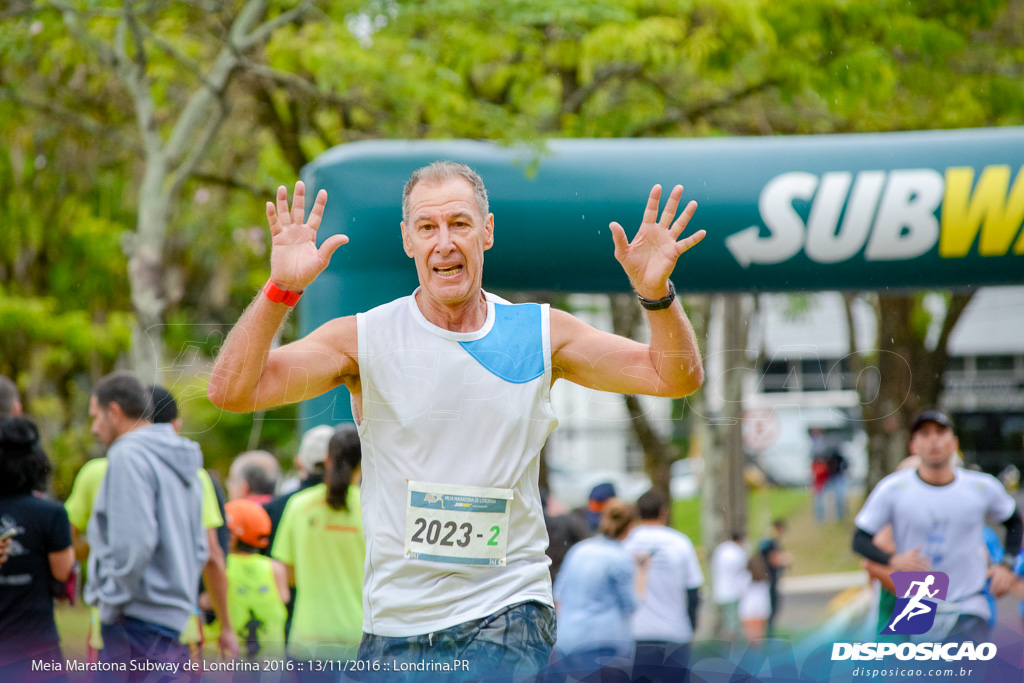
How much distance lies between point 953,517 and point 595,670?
2.06m

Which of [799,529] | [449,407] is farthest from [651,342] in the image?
[799,529]

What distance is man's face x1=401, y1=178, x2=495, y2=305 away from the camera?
7.57ft

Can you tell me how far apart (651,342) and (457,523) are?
0.56 meters

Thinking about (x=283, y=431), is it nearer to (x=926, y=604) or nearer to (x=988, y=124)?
(x=988, y=124)

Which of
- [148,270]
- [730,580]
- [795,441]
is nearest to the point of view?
[148,270]

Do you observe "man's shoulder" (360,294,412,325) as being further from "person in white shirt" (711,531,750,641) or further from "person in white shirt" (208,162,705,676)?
"person in white shirt" (711,531,750,641)

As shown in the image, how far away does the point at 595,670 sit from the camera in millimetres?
3182

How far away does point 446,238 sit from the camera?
229cm

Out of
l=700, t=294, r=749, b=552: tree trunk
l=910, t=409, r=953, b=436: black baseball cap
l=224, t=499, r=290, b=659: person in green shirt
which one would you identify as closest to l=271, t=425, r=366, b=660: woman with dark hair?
l=224, t=499, r=290, b=659: person in green shirt

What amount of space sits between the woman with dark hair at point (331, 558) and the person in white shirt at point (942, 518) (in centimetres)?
211

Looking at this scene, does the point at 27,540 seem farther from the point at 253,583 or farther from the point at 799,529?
the point at 799,529

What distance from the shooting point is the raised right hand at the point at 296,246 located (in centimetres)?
220

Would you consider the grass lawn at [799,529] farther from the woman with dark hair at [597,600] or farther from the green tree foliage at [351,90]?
the woman with dark hair at [597,600]

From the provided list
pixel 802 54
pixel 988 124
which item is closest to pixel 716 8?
pixel 802 54
